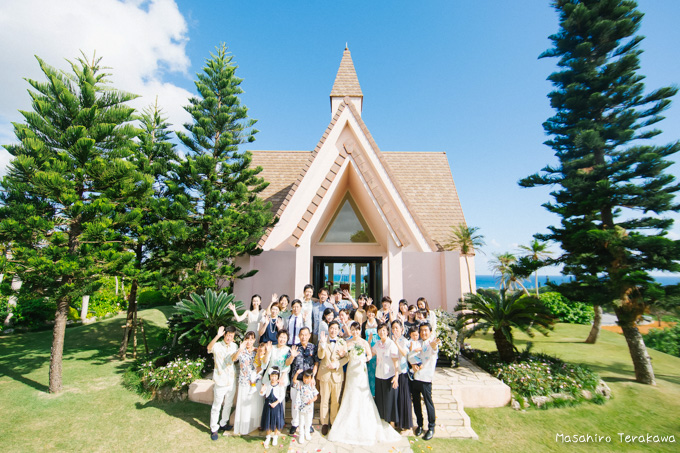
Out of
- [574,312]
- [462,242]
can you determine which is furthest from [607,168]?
[574,312]

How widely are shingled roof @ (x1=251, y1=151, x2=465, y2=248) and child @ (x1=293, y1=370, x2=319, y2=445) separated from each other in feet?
26.7

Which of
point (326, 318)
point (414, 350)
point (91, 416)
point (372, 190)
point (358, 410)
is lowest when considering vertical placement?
point (91, 416)

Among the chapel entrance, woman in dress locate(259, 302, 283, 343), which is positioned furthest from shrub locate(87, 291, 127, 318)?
woman in dress locate(259, 302, 283, 343)

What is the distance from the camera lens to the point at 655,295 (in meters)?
7.26

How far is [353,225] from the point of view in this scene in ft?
32.6

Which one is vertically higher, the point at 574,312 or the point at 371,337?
the point at 371,337

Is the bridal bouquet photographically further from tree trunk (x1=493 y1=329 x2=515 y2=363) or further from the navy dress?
tree trunk (x1=493 y1=329 x2=515 y2=363)

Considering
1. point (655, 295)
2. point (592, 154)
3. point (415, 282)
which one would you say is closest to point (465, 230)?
point (415, 282)

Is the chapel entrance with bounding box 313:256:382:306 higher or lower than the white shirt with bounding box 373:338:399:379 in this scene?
higher

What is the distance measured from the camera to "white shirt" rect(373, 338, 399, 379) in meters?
5.19

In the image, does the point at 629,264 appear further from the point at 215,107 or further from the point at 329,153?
the point at 215,107

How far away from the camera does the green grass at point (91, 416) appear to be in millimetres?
5004

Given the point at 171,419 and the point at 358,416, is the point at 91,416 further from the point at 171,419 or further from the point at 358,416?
the point at 358,416

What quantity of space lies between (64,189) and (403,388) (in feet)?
28.7
